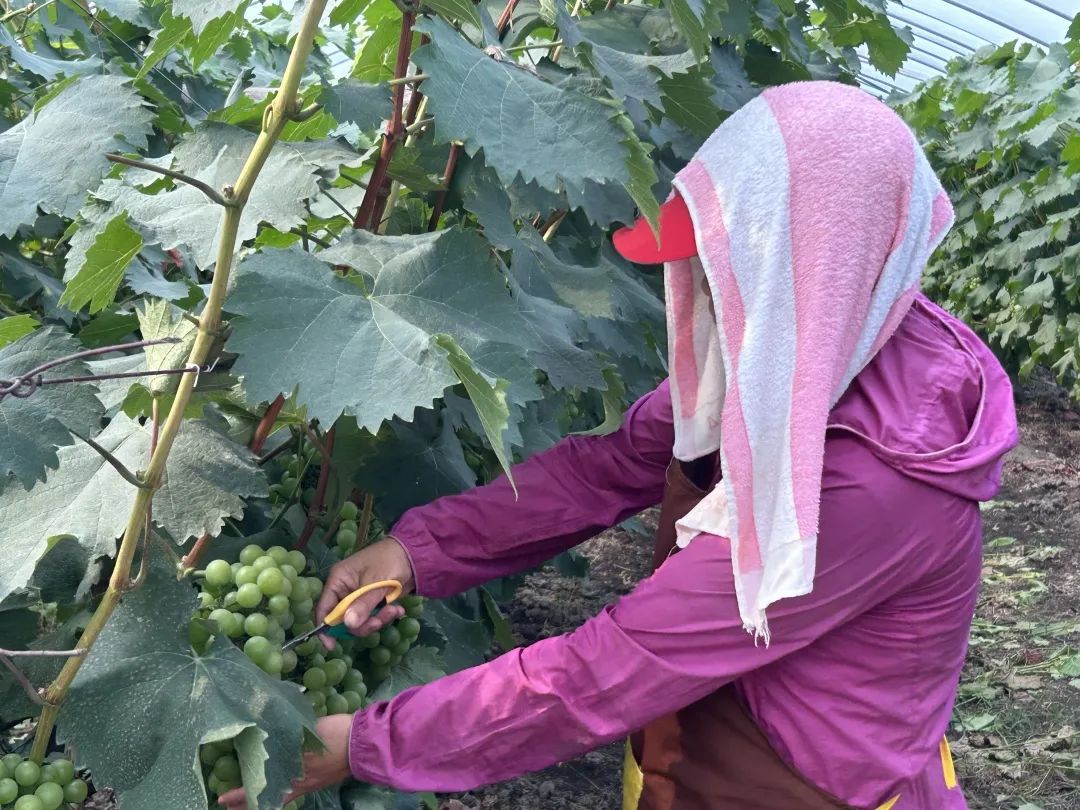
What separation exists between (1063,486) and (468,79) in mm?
6390

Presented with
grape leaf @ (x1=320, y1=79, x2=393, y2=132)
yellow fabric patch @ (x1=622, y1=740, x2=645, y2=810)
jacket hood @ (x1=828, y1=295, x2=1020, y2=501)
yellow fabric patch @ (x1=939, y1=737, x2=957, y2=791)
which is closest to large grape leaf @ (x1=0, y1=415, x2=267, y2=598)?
grape leaf @ (x1=320, y1=79, x2=393, y2=132)

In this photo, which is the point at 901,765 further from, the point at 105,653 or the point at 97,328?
the point at 97,328

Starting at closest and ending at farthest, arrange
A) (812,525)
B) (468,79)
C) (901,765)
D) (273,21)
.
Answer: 1. (468,79)
2. (812,525)
3. (901,765)
4. (273,21)

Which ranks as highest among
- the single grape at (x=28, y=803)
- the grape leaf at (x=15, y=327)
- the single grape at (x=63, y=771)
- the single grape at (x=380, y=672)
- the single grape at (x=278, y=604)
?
the grape leaf at (x=15, y=327)

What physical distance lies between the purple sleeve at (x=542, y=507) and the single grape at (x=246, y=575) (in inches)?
14.5

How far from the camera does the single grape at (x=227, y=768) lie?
4.26 feet

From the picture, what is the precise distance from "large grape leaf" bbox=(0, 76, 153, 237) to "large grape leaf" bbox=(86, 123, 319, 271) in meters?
0.09

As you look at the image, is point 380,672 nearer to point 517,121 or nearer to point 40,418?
point 40,418

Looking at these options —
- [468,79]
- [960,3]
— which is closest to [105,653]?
[468,79]

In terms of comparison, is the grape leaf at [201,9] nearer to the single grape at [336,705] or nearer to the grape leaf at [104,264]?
the grape leaf at [104,264]

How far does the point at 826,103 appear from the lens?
4.94 ft

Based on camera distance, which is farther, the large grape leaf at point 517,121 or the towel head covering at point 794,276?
the towel head covering at point 794,276

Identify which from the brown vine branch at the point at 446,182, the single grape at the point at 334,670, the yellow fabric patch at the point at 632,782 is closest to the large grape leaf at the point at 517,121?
the brown vine branch at the point at 446,182

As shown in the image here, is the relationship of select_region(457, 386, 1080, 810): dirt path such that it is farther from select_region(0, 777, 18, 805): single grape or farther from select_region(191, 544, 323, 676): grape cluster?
select_region(0, 777, 18, 805): single grape
